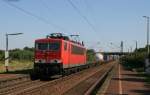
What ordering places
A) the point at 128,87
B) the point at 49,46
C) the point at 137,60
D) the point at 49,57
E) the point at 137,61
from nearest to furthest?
the point at 128,87 < the point at 49,57 < the point at 49,46 < the point at 137,61 < the point at 137,60

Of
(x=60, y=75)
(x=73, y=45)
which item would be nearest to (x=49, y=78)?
(x=60, y=75)

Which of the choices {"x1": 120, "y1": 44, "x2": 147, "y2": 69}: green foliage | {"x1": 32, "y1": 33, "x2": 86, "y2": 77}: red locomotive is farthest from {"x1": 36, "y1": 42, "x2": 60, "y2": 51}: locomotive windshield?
{"x1": 120, "y1": 44, "x2": 147, "y2": 69}: green foliage

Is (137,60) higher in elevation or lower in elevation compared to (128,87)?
higher

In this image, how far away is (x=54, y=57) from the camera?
36.5 metres

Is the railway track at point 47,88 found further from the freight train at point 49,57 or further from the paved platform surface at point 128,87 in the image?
the freight train at point 49,57

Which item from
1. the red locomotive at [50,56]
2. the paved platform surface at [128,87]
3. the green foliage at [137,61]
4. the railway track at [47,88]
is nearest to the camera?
the railway track at [47,88]

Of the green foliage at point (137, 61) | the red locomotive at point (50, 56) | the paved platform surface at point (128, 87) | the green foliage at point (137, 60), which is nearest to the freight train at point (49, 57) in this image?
the red locomotive at point (50, 56)

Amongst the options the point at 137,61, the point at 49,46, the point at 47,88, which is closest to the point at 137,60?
the point at 137,61

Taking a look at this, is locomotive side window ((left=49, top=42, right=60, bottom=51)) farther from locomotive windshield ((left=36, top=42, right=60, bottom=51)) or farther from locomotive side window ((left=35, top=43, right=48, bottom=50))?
locomotive side window ((left=35, top=43, right=48, bottom=50))

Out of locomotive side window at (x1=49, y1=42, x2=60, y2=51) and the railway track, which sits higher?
locomotive side window at (x1=49, y1=42, x2=60, y2=51)

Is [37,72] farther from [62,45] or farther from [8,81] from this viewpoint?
[8,81]

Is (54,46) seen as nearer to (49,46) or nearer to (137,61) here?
(49,46)

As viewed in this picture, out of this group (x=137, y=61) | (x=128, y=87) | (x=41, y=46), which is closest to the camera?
(x=128, y=87)

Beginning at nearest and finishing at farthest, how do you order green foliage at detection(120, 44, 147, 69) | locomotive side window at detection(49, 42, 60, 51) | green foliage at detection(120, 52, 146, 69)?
locomotive side window at detection(49, 42, 60, 51) → green foliage at detection(120, 44, 147, 69) → green foliage at detection(120, 52, 146, 69)
